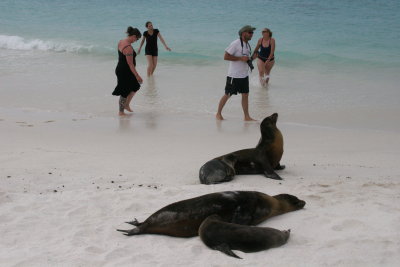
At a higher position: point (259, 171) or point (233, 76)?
point (233, 76)

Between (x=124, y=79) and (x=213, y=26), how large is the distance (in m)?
19.9

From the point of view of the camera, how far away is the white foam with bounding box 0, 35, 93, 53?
23344 millimetres

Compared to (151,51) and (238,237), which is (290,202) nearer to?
(238,237)

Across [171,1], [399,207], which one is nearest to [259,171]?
[399,207]

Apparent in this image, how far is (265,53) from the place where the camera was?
14.8 meters

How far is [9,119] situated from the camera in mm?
10867

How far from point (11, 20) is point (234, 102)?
25.1 m

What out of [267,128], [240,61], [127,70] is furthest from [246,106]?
[267,128]

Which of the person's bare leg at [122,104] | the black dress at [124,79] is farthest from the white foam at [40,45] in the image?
the black dress at [124,79]

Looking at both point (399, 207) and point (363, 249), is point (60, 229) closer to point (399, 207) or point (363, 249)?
→ point (363, 249)

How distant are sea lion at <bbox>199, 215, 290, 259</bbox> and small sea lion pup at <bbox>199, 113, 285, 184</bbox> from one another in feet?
6.07

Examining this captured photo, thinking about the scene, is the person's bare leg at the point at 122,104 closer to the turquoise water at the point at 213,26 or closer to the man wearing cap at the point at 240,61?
the man wearing cap at the point at 240,61

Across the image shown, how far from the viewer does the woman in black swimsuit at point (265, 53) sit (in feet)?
47.3

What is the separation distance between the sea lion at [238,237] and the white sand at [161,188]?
0.22 feet
